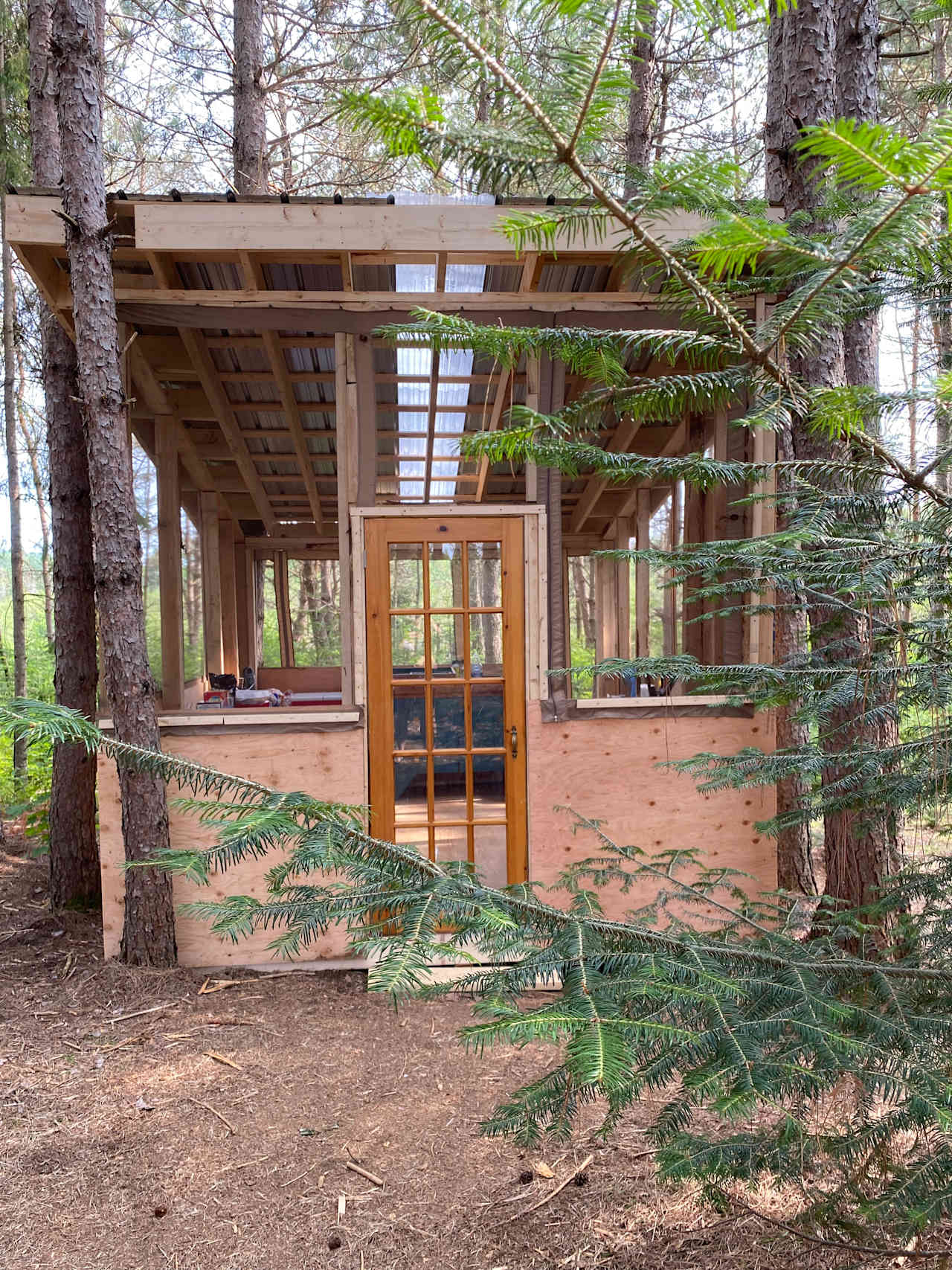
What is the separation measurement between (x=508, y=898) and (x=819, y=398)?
93 centimetres

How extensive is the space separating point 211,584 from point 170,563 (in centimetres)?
226

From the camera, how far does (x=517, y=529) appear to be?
4.31 metres

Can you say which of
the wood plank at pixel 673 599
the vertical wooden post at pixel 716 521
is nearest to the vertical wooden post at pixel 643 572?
the wood plank at pixel 673 599

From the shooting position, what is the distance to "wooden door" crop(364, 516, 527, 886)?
169 inches

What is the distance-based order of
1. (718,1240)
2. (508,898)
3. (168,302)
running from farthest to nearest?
(168,302) < (718,1240) < (508,898)

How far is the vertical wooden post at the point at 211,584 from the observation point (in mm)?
7066

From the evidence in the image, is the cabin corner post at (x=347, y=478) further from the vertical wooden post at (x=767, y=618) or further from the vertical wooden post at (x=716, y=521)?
the vertical wooden post at (x=767, y=618)

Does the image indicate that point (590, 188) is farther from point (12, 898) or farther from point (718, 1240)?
point (12, 898)

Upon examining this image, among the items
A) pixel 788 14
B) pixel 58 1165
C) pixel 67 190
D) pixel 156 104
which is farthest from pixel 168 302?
pixel 156 104

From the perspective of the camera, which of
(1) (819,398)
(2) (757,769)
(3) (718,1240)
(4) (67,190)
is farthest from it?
(4) (67,190)

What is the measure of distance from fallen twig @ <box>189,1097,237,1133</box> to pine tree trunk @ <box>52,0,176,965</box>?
1.15 metres

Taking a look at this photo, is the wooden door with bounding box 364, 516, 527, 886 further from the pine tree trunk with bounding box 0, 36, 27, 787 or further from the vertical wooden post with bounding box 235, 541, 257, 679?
the vertical wooden post with bounding box 235, 541, 257, 679

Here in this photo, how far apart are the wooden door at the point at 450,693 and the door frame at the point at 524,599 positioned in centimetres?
Answer: 2

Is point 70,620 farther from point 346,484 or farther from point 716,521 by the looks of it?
point 716,521
